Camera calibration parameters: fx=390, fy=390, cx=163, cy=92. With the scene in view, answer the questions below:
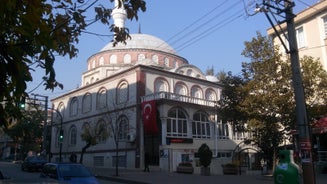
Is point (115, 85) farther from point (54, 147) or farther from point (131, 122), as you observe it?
point (54, 147)

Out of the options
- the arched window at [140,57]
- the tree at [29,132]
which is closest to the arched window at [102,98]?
the arched window at [140,57]

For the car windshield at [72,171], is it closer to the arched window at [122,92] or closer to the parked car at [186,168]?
the parked car at [186,168]

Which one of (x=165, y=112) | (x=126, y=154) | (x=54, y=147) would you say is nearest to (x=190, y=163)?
(x=165, y=112)

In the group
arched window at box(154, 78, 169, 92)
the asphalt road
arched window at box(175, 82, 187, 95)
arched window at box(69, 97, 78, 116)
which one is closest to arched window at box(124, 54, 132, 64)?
arched window at box(69, 97, 78, 116)

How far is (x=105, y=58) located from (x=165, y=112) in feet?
62.5

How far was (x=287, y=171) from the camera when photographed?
6375 millimetres

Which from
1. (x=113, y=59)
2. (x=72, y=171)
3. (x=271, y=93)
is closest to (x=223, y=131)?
(x=113, y=59)

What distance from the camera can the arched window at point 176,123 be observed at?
124ft

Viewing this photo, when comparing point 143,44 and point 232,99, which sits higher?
point 143,44

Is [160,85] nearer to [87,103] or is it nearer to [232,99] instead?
[87,103]

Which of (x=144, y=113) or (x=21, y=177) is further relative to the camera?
(x=144, y=113)

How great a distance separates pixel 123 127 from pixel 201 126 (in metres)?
8.30

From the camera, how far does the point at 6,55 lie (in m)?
3.90

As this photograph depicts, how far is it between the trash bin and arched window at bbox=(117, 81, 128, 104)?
3563cm
